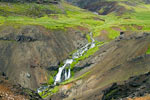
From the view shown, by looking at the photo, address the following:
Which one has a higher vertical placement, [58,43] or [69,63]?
[58,43]

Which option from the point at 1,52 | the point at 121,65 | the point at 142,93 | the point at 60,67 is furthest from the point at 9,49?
the point at 142,93

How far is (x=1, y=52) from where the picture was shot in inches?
2532

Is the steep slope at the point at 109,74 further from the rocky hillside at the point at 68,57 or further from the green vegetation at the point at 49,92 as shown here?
the green vegetation at the point at 49,92

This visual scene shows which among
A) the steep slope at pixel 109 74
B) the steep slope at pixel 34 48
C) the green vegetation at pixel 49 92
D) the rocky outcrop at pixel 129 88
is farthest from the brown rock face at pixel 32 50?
the rocky outcrop at pixel 129 88

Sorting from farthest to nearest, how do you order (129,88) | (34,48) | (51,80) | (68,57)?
(68,57), (34,48), (51,80), (129,88)

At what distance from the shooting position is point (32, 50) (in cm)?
6869

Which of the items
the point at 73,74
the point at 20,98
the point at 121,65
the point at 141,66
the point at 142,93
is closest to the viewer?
the point at 20,98

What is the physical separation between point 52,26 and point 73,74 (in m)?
36.7

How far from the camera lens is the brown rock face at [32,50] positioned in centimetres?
5798

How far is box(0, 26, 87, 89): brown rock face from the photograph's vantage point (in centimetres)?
5798

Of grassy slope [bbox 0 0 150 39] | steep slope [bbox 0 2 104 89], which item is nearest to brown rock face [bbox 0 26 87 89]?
steep slope [bbox 0 2 104 89]

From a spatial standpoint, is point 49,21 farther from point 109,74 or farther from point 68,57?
point 109,74

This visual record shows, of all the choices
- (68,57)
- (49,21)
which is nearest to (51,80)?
(68,57)

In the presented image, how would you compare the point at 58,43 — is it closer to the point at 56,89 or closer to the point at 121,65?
the point at 56,89
